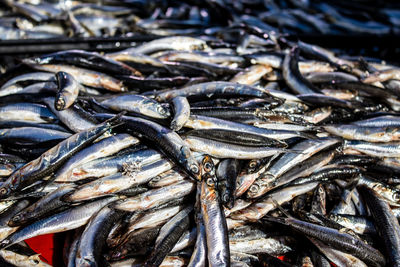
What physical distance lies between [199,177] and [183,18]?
388cm

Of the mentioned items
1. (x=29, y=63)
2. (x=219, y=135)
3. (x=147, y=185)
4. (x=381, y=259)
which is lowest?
(x=381, y=259)

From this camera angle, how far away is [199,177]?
7.29 feet

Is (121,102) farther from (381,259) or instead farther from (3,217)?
(381,259)

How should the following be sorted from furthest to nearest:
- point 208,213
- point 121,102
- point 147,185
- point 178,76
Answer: point 178,76 < point 121,102 < point 147,185 < point 208,213

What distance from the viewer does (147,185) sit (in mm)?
2350

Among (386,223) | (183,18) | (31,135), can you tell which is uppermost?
(183,18)

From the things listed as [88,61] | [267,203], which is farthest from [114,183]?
[88,61]

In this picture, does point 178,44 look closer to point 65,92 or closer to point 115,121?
point 65,92

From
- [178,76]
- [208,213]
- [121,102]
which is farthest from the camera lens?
[178,76]

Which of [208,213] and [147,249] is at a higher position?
[208,213]

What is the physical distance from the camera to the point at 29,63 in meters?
3.38

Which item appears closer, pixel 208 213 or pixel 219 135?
pixel 208 213

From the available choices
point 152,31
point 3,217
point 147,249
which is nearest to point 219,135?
point 147,249

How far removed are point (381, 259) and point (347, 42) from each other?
358 centimetres
